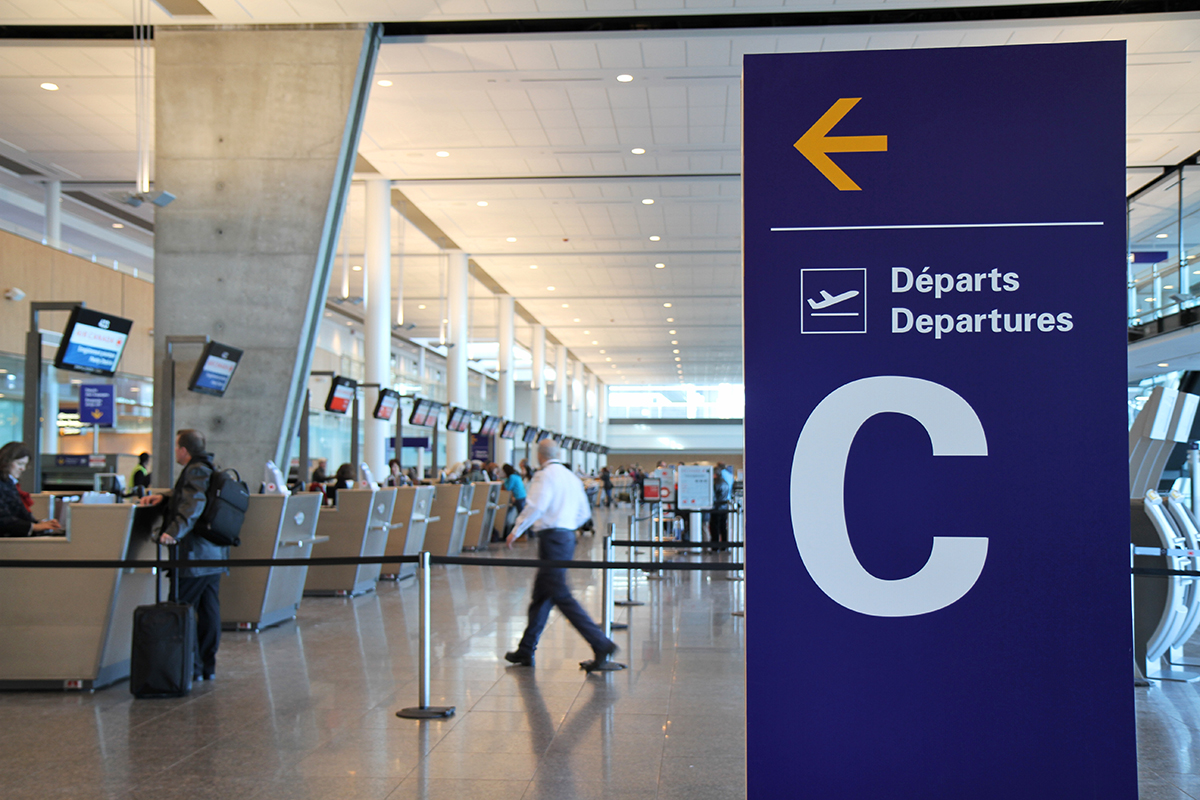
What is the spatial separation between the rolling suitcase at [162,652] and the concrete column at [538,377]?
981 inches

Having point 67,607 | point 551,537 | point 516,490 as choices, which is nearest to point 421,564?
point 551,537

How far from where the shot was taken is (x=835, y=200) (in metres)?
2.17

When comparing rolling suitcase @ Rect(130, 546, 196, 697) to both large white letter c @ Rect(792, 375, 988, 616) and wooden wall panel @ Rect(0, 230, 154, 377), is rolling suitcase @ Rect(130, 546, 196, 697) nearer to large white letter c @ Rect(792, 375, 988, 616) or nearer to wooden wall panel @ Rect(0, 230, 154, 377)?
large white letter c @ Rect(792, 375, 988, 616)

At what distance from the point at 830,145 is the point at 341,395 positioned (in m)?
12.0

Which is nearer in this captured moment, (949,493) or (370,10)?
(949,493)

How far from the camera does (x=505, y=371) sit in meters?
26.9

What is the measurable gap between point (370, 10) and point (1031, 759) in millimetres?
9479

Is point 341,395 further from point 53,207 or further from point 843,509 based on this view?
point 843,509

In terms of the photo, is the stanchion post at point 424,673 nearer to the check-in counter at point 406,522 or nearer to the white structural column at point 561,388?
the check-in counter at point 406,522

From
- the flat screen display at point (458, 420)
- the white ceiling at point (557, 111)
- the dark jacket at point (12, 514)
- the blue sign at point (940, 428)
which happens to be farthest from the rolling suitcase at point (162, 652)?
the flat screen display at point (458, 420)

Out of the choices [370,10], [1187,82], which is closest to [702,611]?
[370,10]

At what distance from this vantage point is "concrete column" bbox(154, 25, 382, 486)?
366 inches

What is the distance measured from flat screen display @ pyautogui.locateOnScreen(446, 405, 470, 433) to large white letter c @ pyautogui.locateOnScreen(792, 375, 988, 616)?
18255 millimetres

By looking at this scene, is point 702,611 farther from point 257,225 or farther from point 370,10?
point 370,10
